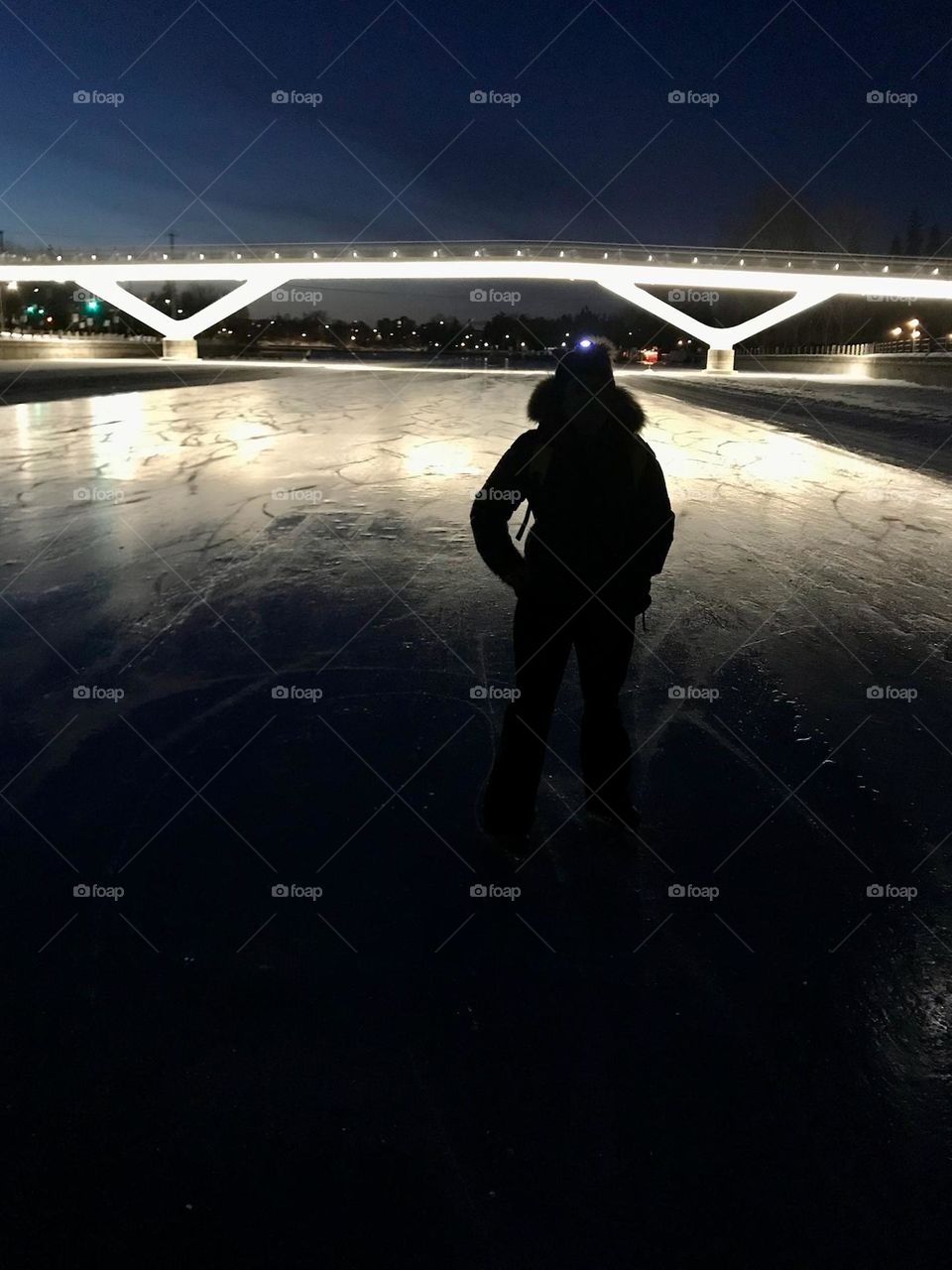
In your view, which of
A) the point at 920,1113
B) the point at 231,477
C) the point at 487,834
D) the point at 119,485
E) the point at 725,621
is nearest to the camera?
the point at 920,1113

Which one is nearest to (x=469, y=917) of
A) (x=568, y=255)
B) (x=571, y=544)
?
(x=571, y=544)

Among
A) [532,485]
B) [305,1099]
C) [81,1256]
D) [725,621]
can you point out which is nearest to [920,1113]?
[305,1099]

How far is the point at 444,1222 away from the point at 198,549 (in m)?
7.10

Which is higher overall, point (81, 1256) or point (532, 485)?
point (532, 485)

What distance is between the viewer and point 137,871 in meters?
3.46

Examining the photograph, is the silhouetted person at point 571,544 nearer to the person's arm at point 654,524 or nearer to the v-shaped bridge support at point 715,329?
the person's arm at point 654,524

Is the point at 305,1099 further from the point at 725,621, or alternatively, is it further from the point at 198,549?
the point at 198,549

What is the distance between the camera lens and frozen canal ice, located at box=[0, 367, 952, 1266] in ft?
7.35

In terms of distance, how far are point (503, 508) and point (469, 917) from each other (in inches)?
59.5

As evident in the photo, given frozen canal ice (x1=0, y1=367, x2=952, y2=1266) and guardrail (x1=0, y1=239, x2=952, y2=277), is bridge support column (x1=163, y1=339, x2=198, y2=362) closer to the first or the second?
guardrail (x1=0, y1=239, x2=952, y2=277)

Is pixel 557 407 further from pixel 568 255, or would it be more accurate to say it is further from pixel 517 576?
pixel 568 255

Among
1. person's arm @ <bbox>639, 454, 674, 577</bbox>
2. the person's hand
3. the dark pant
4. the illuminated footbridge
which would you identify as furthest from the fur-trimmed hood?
the illuminated footbridge

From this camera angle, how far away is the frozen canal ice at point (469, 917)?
224 centimetres

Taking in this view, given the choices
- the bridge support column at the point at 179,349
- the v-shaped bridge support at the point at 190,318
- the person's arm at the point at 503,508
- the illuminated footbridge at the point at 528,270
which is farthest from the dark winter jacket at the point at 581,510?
the bridge support column at the point at 179,349
